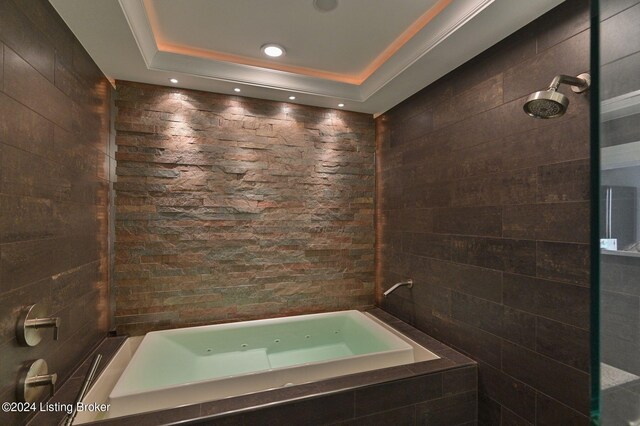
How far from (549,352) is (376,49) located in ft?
7.14

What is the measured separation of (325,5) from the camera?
5.30 ft

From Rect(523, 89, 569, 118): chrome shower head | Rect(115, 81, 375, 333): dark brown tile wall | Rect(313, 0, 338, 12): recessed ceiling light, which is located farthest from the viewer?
Rect(115, 81, 375, 333): dark brown tile wall

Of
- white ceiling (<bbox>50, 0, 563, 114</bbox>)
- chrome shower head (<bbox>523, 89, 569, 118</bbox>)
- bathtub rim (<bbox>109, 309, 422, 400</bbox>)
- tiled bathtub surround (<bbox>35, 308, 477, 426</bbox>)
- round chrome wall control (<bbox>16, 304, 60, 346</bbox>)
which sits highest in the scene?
white ceiling (<bbox>50, 0, 563, 114</bbox>)

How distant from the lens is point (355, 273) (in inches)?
112

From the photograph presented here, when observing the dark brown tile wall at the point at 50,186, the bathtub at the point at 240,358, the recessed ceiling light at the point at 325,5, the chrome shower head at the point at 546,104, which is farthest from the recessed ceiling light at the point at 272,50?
the bathtub at the point at 240,358

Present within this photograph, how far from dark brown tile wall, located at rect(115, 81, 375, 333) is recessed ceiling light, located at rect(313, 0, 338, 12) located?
104cm

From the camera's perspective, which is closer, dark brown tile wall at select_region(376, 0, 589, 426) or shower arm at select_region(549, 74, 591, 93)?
shower arm at select_region(549, 74, 591, 93)

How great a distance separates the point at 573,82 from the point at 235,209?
2309 millimetres

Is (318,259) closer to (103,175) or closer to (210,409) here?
(210,409)

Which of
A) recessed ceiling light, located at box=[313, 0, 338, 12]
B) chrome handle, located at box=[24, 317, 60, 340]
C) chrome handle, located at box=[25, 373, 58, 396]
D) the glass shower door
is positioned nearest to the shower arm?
the glass shower door

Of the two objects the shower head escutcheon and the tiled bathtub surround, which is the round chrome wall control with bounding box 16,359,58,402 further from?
the shower head escutcheon

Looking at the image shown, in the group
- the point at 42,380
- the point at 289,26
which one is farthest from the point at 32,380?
the point at 289,26

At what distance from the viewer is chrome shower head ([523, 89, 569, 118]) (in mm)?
1111

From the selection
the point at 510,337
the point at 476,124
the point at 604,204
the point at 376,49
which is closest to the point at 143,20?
the point at 376,49
